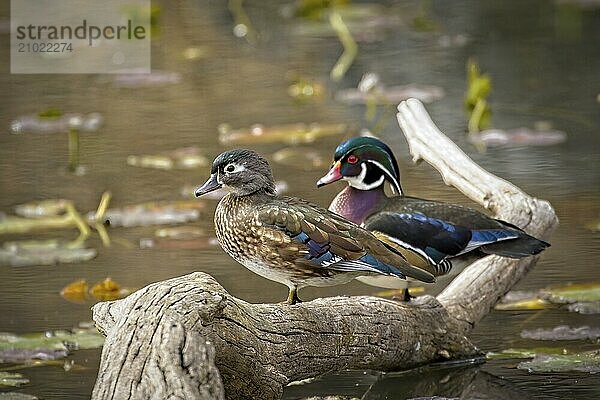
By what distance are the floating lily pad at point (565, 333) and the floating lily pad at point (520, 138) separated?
2.47 m

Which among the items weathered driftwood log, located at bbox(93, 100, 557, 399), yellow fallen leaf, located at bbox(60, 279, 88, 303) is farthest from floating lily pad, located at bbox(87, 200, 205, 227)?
weathered driftwood log, located at bbox(93, 100, 557, 399)

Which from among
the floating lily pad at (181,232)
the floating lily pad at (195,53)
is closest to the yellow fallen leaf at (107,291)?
the floating lily pad at (181,232)

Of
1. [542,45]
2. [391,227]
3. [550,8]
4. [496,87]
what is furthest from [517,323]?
[550,8]

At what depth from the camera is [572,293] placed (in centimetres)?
492

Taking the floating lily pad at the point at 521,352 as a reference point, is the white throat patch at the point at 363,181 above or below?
above

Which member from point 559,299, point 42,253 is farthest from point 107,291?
point 559,299

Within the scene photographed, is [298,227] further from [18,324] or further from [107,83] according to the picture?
[107,83]

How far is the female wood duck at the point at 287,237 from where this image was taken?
383cm

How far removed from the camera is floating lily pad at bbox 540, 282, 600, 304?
A: 16.0 feet

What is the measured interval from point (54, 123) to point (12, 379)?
3.39 m

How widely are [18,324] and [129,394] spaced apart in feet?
5.65

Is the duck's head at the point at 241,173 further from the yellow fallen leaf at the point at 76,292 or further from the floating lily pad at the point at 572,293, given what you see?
the floating lily pad at the point at 572,293

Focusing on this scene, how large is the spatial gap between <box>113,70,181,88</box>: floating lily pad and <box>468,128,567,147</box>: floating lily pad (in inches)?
88.8

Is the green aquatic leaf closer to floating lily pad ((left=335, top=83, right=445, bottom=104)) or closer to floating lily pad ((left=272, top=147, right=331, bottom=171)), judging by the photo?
floating lily pad ((left=272, top=147, right=331, bottom=171))
